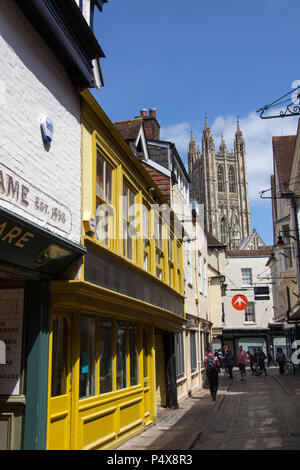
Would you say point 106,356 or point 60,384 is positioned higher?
point 106,356

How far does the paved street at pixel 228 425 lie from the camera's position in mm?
9148

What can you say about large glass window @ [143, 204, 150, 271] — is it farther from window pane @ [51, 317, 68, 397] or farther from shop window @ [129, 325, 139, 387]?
window pane @ [51, 317, 68, 397]

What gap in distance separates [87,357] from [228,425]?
5.47 m

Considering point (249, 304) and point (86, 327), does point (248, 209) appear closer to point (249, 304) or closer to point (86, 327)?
point (249, 304)

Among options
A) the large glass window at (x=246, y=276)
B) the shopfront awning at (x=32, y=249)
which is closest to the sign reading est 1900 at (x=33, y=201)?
the shopfront awning at (x=32, y=249)

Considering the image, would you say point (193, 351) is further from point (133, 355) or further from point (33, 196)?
point (33, 196)

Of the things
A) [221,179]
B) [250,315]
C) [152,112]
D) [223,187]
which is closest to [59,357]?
[152,112]

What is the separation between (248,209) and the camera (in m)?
135

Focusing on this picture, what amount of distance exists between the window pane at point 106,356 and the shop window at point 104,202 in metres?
1.54

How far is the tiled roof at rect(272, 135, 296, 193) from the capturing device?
27781mm

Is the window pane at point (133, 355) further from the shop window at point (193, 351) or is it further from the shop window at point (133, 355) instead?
the shop window at point (193, 351)

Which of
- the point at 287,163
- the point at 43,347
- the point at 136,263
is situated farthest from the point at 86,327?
the point at 287,163

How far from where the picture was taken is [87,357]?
25.6 ft

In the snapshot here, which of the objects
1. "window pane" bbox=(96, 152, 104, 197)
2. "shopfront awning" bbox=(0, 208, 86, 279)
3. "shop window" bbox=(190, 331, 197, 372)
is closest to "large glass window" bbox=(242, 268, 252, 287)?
"shop window" bbox=(190, 331, 197, 372)
